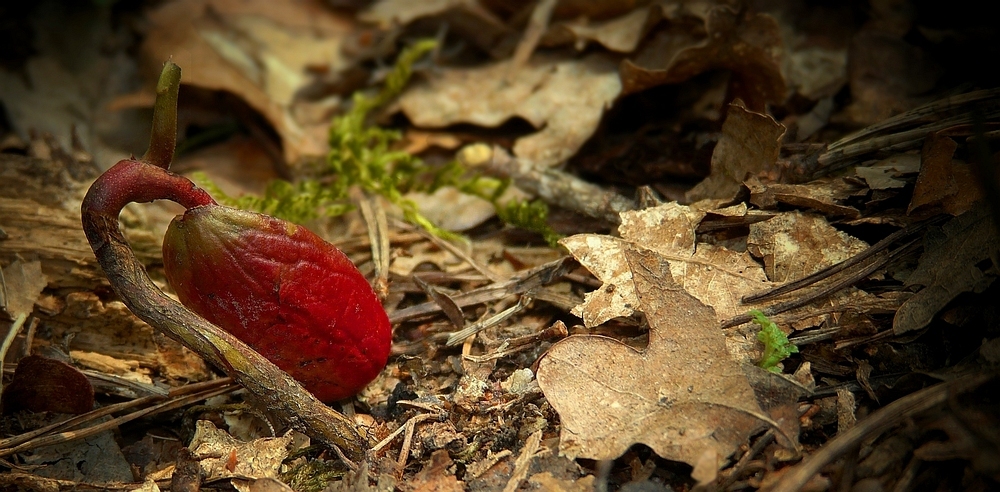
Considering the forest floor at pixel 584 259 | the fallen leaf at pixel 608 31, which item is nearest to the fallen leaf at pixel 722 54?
the forest floor at pixel 584 259

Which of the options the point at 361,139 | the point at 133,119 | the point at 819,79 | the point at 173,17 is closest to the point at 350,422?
the point at 361,139

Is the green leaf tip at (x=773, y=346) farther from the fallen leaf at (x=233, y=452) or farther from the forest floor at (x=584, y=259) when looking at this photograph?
the fallen leaf at (x=233, y=452)

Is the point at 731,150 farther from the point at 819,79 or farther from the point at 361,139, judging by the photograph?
the point at 361,139

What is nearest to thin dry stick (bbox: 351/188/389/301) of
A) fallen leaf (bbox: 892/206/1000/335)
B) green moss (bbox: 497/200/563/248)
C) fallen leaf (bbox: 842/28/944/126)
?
green moss (bbox: 497/200/563/248)

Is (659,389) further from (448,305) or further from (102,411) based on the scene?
(102,411)

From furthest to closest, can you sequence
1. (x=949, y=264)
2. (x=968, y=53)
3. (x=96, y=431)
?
(x=968, y=53) → (x=96, y=431) → (x=949, y=264)

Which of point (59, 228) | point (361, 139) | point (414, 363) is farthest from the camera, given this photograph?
point (361, 139)

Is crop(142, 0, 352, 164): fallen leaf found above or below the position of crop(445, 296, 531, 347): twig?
above

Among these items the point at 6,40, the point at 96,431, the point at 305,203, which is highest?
the point at 6,40

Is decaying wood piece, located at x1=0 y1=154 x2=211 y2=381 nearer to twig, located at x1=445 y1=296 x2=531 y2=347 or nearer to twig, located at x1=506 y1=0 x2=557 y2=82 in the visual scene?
twig, located at x1=445 y1=296 x2=531 y2=347
